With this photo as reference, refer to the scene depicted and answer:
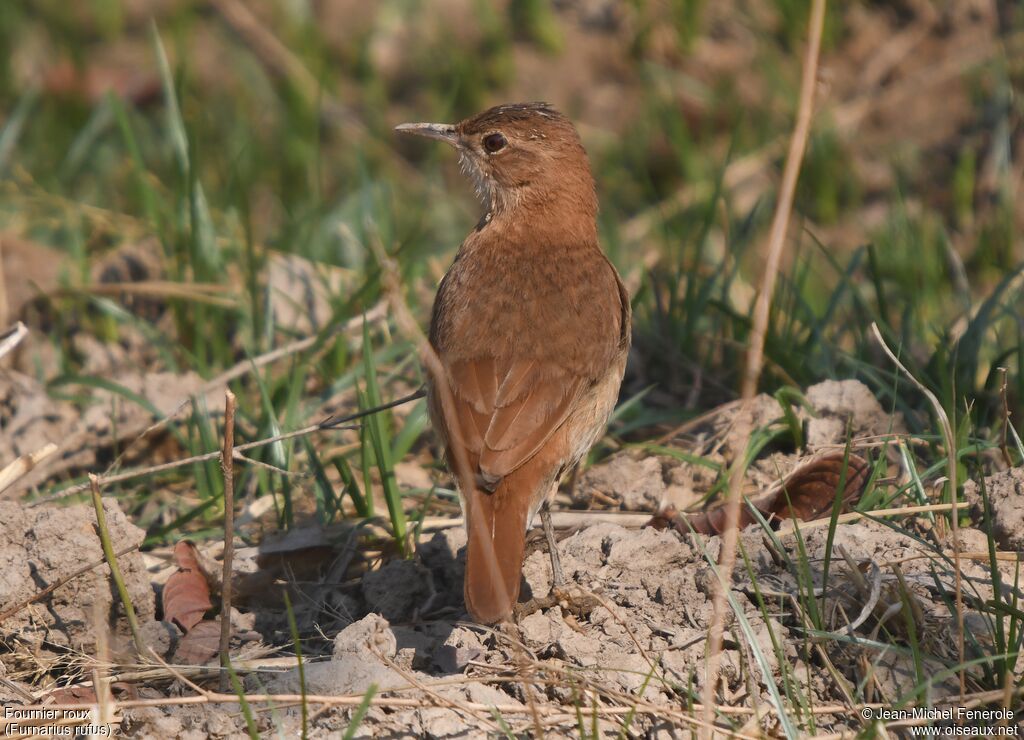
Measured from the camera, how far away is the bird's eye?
4949 mm

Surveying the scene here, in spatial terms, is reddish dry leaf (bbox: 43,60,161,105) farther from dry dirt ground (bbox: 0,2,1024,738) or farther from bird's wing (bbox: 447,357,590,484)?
bird's wing (bbox: 447,357,590,484)

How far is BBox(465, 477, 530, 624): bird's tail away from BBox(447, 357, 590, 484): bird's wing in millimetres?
78

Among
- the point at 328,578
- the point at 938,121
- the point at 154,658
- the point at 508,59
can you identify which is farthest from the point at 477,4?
the point at 154,658

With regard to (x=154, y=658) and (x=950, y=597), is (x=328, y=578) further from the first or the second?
(x=950, y=597)

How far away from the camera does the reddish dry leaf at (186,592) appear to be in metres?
3.82

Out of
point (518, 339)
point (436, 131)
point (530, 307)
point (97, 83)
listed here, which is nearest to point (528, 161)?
point (436, 131)

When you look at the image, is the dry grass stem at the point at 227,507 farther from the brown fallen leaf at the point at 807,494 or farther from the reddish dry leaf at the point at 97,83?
the reddish dry leaf at the point at 97,83

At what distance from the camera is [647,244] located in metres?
7.04

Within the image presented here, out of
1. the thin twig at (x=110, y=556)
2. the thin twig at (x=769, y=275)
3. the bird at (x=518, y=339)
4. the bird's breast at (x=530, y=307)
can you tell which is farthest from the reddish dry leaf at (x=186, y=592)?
the thin twig at (x=769, y=275)

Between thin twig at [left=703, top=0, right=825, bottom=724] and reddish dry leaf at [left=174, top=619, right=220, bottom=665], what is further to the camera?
reddish dry leaf at [left=174, top=619, right=220, bottom=665]

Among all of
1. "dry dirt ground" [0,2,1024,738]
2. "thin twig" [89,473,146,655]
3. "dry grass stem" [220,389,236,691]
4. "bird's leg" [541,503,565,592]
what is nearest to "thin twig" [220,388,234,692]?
"dry grass stem" [220,389,236,691]

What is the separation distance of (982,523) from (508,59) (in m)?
5.30

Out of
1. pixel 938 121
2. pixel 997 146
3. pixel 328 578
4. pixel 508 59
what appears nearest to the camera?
pixel 328 578

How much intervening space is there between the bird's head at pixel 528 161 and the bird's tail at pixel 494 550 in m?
1.44
